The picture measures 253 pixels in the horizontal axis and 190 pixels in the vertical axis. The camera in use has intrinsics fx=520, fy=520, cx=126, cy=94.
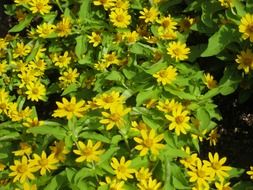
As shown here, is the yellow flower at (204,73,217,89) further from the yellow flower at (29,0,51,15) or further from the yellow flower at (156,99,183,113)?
the yellow flower at (29,0,51,15)

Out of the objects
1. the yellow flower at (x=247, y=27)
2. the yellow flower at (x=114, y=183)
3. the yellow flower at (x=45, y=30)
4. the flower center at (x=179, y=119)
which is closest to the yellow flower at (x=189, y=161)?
the flower center at (x=179, y=119)

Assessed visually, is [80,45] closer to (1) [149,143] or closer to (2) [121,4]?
(2) [121,4]

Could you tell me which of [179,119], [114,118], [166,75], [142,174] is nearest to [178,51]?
[166,75]

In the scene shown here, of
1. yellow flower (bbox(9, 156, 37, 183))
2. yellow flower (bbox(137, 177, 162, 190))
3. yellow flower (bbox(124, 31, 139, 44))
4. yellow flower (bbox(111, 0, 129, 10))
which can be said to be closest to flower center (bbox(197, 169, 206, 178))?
yellow flower (bbox(137, 177, 162, 190))

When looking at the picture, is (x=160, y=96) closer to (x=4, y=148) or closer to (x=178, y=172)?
(x=178, y=172)

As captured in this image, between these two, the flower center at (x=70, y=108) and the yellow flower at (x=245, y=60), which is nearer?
the flower center at (x=70, y=108)

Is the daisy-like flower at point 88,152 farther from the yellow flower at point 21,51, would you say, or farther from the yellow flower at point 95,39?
the yellow flower at point 21,51
